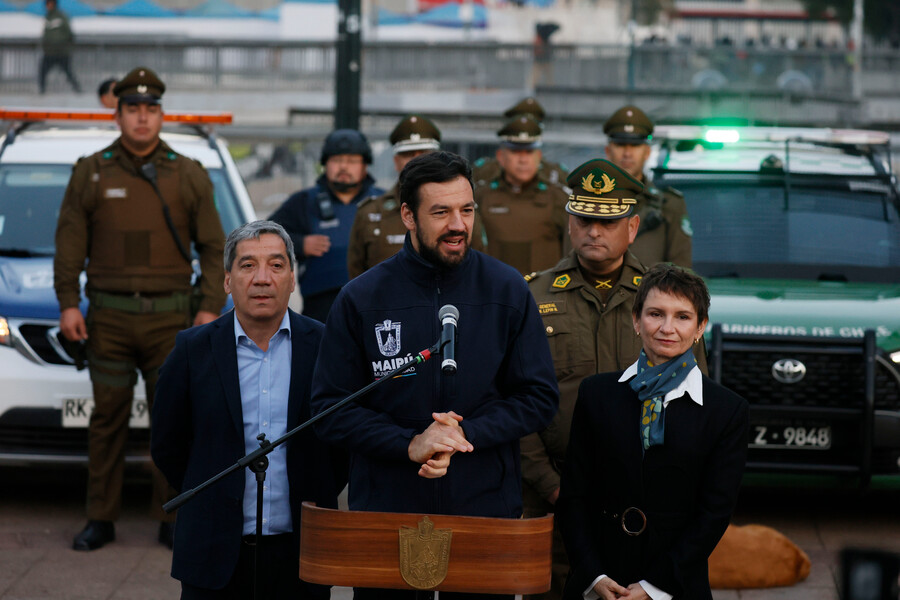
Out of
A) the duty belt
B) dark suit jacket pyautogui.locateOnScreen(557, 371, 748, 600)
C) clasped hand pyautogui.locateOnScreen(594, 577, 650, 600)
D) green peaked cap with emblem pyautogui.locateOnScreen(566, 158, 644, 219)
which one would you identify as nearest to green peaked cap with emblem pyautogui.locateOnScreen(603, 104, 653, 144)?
the duty belt

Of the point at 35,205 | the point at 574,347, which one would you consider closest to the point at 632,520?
the point at 574,347

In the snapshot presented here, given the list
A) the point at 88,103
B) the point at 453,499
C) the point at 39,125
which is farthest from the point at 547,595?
the point at 88,103

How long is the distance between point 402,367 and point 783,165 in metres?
5.86

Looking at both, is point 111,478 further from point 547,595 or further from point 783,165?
point 783,165

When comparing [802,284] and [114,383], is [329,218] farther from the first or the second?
[802,284]

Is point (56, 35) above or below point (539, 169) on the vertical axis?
above

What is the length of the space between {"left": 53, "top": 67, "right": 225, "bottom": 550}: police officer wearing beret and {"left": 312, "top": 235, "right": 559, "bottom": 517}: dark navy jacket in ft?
10.8

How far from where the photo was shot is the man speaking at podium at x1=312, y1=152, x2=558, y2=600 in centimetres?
406

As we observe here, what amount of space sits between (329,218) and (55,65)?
2265cm

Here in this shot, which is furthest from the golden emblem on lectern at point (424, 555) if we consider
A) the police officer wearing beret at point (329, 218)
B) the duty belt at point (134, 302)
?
the police officer wearing beret at point (329, 218)

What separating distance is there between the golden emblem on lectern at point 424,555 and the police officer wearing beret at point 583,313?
3.90 ft

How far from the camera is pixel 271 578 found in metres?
4.44

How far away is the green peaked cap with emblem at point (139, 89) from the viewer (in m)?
7.27

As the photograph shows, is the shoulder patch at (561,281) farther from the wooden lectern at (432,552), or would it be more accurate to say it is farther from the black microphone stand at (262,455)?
the wooden lectern at (432,552)
